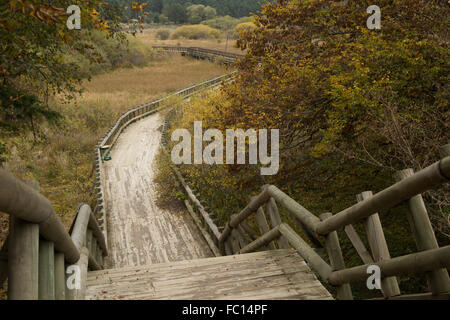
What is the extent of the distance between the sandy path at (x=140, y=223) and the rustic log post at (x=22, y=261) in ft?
22.3

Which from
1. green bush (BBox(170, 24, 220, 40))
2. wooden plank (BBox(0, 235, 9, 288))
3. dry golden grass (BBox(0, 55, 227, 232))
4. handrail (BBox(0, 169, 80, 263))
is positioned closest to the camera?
handrail (BBox(0, 169, 80, 263))

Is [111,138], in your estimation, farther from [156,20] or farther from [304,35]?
[156,20]

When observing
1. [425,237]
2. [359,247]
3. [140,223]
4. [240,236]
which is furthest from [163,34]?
[425,237]

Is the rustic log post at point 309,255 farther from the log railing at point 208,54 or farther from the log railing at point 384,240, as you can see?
the log railing at point 208,54

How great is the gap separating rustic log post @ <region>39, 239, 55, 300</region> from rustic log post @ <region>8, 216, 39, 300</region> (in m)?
0.26

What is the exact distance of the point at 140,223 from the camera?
10148 mm

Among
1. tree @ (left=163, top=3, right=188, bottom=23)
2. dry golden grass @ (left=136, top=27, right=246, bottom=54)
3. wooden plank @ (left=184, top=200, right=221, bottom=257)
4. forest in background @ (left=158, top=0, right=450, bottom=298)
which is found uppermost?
tree @ (left=163, top=3, right=188, bottom=23)

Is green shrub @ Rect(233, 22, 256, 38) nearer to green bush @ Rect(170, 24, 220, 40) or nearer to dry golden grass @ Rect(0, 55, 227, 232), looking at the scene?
dry golden grass @ Rect(0, 55, 227, 232)

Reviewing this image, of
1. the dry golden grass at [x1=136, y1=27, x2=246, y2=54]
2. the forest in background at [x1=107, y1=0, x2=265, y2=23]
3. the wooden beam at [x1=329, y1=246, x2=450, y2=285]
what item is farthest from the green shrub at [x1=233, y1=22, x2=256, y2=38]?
the forest in background at [x1=107, y1=0, x2=265, y2=23]

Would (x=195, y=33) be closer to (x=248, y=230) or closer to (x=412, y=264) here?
(x=248, y=230)

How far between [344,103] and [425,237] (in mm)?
5498

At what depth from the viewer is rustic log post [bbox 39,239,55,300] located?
183cm
